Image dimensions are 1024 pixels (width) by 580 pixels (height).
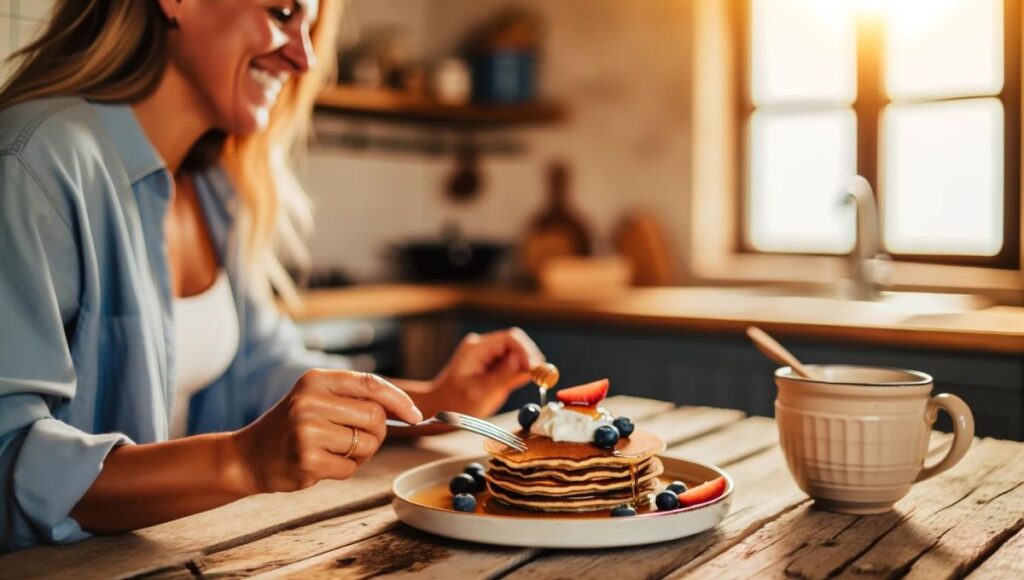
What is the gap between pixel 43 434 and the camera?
3.09ft

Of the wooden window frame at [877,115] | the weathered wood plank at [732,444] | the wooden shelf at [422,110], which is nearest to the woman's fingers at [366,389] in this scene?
the weathered wood plank at [732,444]

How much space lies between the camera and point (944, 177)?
3398 millimetres

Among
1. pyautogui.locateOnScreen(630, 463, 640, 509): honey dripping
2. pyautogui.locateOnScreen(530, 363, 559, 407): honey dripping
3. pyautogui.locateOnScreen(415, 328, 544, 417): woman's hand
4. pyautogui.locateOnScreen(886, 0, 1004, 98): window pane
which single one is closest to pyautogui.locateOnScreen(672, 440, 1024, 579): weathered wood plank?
pyautogui.locateOnScreen(630, 463, 640, 509): honey dripping

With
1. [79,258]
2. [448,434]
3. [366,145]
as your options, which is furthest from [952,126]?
[79,258]

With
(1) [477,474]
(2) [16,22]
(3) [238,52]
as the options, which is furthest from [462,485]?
(2) [16,22]

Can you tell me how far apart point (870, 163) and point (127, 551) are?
3167mm

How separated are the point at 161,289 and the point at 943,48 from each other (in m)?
2.94

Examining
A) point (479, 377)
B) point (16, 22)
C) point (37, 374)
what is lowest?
point (479, 377)

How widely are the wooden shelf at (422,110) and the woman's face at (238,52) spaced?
2.09 meters

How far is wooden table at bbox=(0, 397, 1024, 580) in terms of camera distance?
83 centimetres

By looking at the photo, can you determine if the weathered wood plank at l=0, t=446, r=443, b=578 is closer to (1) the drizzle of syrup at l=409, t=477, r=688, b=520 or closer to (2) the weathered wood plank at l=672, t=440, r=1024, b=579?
(1) the drizzle of syrup at l=409, t=477, r=688, b=520

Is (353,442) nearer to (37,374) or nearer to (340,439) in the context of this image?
(340,439)

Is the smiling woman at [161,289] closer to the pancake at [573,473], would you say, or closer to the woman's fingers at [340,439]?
the woman's fingers at [340,439]

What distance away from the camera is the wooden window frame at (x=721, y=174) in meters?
3.64
